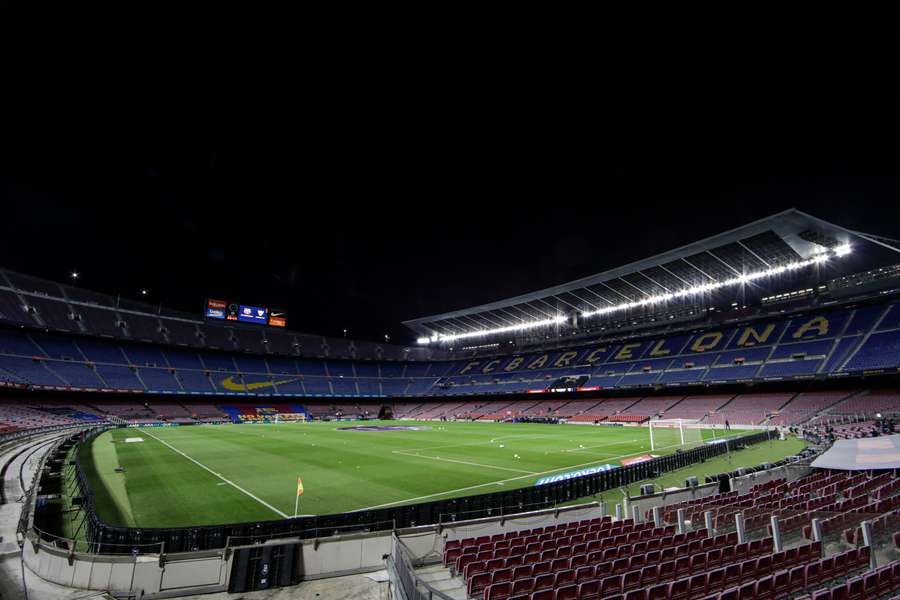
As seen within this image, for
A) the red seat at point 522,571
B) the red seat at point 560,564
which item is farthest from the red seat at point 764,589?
the red seat at point 522,571

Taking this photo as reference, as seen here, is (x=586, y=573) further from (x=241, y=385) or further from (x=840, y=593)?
(x=241, y=385)

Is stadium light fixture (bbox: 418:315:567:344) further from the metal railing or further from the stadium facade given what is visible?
the metal railing

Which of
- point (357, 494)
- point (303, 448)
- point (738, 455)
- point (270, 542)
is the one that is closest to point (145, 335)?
point (303, 448)

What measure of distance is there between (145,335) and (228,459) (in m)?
56.1

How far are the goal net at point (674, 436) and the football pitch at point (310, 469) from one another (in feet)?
0.87

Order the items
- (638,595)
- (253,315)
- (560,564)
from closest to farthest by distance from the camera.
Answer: (638,595) < (560,564) < (253,315)

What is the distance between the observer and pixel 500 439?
1452 inches

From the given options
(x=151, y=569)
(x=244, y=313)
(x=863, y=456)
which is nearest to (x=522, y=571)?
(x=151, y=569)

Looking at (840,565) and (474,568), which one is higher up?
(840,565)

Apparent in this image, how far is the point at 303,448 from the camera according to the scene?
3052 centimetres

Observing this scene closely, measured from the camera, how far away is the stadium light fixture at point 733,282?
139ft

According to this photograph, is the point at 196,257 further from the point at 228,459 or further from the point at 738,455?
the point at 738,455

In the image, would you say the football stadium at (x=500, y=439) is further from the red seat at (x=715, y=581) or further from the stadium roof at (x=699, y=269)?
the stadium roof at (x=699, y=269)

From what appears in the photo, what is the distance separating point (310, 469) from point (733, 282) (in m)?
52.2
